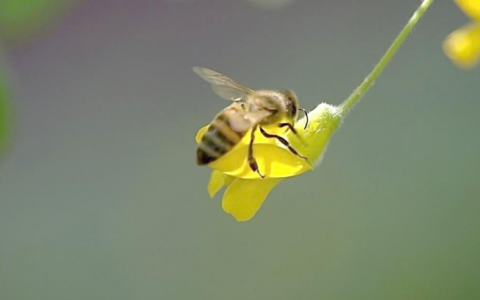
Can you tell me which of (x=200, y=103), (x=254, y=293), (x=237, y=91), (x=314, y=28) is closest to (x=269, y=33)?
(x=314, y=28)

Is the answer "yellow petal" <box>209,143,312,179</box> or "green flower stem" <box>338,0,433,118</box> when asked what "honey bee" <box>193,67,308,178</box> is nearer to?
"yellow petal" <box>209,143,312,179</box>

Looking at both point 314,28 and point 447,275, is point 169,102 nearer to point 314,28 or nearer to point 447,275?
point 314,28

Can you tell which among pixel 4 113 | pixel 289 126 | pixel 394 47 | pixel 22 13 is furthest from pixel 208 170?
pixel 394 47

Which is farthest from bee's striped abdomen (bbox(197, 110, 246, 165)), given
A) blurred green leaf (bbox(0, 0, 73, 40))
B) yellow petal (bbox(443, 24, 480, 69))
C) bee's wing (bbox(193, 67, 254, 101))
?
blurred green leaf (bbox(0, 0, 73, 40))

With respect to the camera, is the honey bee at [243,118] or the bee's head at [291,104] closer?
the honey bee at [243,118]

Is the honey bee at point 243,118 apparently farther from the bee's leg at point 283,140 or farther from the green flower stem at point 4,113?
the green flower stem at point 4,113

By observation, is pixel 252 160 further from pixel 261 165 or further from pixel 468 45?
pixel 468 45

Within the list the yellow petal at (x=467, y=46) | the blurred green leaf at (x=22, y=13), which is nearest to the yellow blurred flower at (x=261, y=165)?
the yellow petal at (x=467, y=46)
